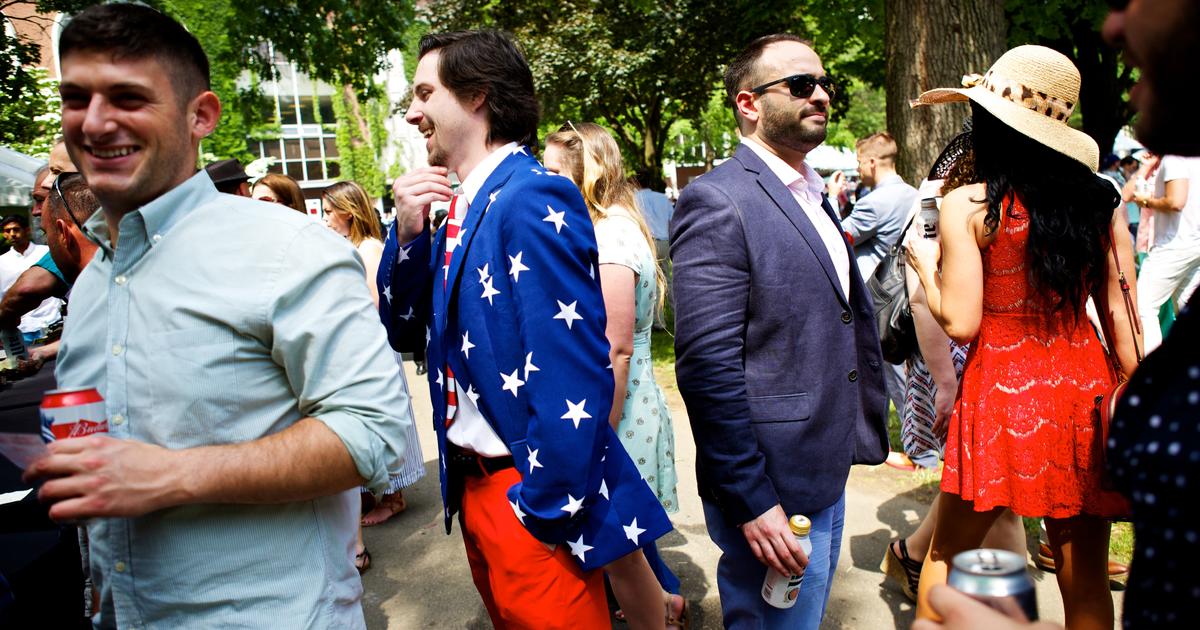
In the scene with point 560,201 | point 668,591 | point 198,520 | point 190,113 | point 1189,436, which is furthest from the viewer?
point 668,591

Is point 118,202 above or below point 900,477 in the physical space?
above

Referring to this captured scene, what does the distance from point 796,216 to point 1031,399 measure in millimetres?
989

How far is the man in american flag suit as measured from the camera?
1.81 m

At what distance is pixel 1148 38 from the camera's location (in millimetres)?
804

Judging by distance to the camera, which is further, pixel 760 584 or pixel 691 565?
pixel 691 565

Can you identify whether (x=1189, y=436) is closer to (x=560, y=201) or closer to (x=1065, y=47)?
(x=560, y=201)

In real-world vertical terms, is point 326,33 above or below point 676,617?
above

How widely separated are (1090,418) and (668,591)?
1810mm

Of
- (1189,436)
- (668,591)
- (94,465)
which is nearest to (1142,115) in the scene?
(1189,436)

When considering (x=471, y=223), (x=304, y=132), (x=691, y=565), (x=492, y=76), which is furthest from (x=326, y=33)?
(x=304, y=132)

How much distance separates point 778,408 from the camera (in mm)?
2156

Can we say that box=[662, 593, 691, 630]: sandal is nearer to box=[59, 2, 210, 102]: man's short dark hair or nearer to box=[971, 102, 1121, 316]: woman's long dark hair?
box=[971, 102, 1121, 316]: woman's long dark hair

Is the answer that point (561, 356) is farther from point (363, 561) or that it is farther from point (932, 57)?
point (932, 57)

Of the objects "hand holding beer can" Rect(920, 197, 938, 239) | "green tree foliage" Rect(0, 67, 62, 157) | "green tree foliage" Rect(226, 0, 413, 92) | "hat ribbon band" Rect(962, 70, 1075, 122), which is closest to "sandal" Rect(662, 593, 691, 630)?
"hand holding beer can" Rect(920, 197, 938, 239)
